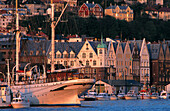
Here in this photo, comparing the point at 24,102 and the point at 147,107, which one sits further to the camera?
the point at 147,107

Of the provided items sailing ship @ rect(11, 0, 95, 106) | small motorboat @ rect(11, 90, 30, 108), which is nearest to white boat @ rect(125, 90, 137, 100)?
sailing ship @ rect(11, 0, 95, 106)

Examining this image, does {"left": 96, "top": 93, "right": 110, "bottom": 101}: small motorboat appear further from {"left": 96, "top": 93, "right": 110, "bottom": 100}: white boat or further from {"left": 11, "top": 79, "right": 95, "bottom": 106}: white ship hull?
{"left": 11, "top": 79, "right": 95, "bottom": 106}: white ship hull

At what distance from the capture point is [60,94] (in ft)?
473

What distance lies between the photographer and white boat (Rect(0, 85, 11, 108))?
141 meters

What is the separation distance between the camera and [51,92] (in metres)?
144

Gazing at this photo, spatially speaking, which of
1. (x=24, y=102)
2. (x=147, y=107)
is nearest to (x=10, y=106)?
(x=24, y=102)

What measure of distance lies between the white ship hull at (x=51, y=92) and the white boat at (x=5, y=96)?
8.60 feet

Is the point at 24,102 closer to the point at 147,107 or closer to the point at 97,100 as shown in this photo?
the point at 147,107

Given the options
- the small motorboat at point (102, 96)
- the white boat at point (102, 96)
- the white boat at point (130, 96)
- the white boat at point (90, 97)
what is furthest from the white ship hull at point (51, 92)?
the white boat at point (130, 96)

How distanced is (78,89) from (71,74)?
5548 millimetres

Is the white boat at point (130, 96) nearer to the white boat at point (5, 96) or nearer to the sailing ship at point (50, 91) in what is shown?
the sailing ship at point (50, 91)

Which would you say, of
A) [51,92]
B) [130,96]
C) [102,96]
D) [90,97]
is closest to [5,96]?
[51,92]

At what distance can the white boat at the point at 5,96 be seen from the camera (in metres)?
141

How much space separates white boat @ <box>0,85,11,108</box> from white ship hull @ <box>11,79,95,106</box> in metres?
2.62
